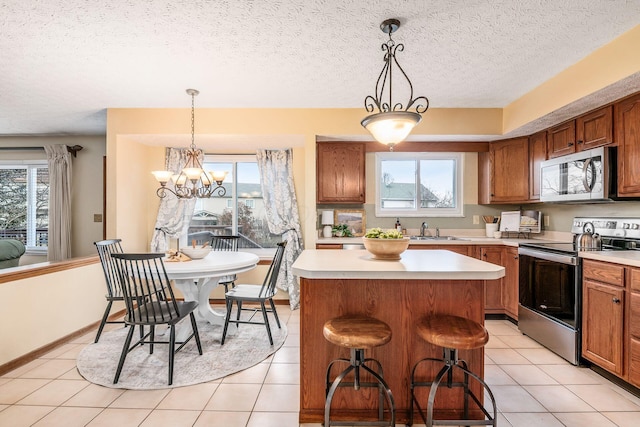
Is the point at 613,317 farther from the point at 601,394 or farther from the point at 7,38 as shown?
the point at 7,38

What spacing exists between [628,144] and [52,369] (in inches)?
190

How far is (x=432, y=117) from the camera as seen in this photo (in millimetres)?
3664

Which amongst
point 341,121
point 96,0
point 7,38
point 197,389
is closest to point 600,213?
point 341,121

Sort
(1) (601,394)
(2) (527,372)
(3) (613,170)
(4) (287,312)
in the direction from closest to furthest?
(1) (601,394) < (2) (527,372) < (3) (613,170) < (4) (287,312)

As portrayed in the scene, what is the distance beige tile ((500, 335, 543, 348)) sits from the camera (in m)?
2.94

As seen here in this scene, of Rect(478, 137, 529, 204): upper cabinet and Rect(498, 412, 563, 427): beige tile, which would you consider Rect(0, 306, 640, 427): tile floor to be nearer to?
Rect(498, 412, 563, 427): beige tile

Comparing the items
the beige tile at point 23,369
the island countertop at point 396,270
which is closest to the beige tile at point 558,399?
the island countertop at point 396,270

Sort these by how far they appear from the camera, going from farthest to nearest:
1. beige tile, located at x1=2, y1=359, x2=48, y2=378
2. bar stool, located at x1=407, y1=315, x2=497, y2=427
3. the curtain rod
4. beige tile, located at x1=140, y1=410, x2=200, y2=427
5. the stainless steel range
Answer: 1. the curtain rod
2. the stainless steel range
3. beige tile, located at x1=2, y1=359, x2=48, y2=378
4. beige tile, located at x1=140, y1=410, x2=200, y2=427
5. bar stool, located at x1=407, y1=315, x2=497, y2=427

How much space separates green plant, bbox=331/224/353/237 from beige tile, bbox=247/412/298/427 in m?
2.45

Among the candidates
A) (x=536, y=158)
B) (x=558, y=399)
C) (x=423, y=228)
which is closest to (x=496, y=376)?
(x=558, y=399)

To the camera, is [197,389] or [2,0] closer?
[2,0]

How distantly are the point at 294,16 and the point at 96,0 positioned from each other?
1149 mm

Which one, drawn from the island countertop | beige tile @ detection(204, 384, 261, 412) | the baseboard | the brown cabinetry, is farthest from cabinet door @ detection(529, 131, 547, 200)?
the baseboard

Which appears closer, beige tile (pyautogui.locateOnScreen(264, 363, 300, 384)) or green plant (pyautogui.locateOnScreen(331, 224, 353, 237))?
Answer: beige tile (pyautogui.locateOnScreen(264, 363, 300, 384))
